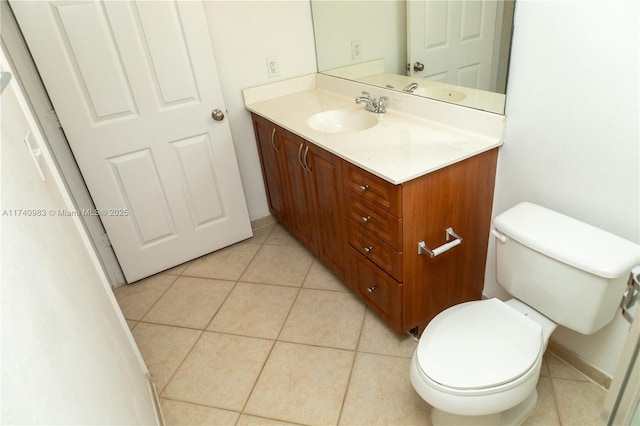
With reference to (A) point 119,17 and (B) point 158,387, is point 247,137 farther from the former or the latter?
(B) point 158,387

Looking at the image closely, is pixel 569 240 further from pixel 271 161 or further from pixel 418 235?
pixel 271 161

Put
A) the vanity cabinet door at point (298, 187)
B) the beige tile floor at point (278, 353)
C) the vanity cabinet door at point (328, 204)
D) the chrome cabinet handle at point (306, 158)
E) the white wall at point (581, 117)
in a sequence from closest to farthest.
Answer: the white wall at point (581, 117) → the beige tile floor at point (278, 353) → the vanity cabinet door at point (328, 204) → the chrome cabinet handle at point (306, 158) → the vanity cabinet door at point (298, 187)

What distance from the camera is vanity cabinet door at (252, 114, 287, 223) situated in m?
2.22

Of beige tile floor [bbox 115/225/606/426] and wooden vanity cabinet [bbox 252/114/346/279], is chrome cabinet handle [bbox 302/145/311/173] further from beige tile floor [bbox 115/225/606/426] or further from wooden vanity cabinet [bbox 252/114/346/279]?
beige tile floor [bbox 115/225/606/426]

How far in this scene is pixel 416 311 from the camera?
1631mm

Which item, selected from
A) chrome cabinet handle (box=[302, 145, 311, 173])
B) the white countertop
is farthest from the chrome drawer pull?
chrome cabinet handle (box=[302, 145, 311, 173])

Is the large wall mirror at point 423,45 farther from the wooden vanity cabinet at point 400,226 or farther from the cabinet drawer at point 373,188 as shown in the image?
the cabinet drawer at point 373,188

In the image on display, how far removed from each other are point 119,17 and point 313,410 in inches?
75.8

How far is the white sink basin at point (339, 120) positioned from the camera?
6.76 feet

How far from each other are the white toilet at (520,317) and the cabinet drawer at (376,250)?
0.83 feet

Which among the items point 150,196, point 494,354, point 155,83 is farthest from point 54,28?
point 494,354

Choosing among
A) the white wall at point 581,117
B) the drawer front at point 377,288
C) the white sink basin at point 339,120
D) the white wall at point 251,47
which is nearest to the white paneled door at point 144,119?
the white wall at point 251,47

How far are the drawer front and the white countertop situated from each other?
46cm

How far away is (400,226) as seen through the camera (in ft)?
4.57
